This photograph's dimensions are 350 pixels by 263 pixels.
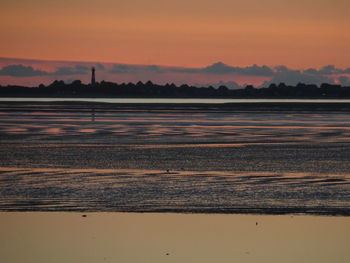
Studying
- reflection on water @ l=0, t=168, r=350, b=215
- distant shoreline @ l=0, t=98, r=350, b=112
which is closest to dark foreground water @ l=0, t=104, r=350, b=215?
reflection on water @ l=0, t=168, r=350, b=215

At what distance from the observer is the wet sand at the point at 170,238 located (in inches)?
467

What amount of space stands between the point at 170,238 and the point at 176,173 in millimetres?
9626

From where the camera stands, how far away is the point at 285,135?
39812mm

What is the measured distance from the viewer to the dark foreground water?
16881 mm

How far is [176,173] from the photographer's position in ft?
74.7

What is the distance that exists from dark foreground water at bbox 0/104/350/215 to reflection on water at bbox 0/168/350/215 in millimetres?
21

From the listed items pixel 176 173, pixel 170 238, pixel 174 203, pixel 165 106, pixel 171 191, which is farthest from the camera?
pixel 165 106

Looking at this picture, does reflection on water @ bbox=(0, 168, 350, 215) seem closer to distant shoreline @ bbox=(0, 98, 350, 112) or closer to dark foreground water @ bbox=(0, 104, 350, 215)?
dark foreground water @ bbox=(0, 104, 350, 215)

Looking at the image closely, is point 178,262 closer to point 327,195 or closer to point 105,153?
point 327,195

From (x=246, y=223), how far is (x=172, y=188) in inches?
195

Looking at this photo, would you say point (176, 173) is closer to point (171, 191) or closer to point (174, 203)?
point (171, 191)

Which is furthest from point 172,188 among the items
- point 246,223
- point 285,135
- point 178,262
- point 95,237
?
point 285,135

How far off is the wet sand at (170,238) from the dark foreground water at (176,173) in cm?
102

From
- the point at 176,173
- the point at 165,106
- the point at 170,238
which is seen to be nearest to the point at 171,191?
the point at 176,173
